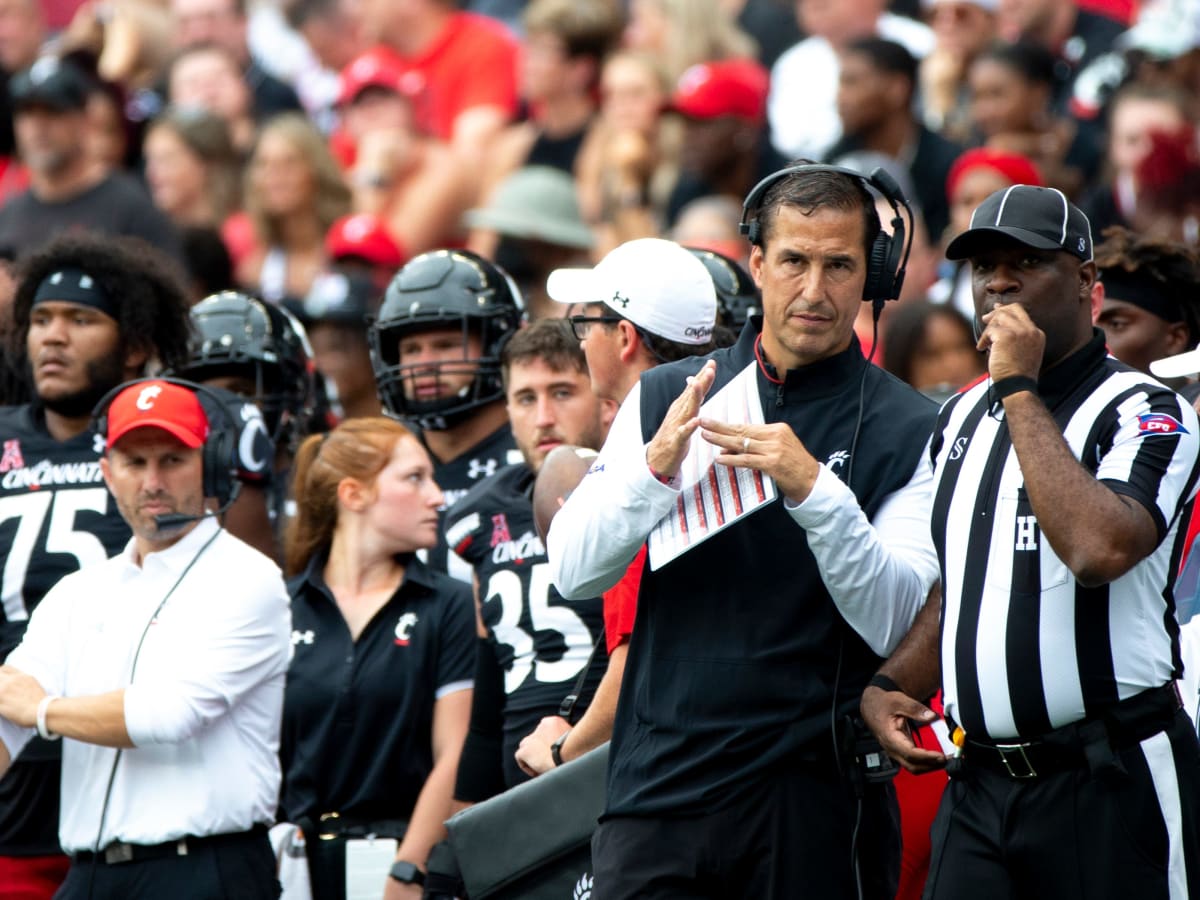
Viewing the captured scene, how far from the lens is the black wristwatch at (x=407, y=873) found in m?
5.84

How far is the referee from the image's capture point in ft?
13.5

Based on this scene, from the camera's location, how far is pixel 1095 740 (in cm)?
413

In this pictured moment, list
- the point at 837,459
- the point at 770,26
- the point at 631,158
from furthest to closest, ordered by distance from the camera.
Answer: the point at 770,26 < the point at 631,158 < the point at 837,459

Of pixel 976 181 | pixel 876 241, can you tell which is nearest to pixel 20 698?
pixel 876 241

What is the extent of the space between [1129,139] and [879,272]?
483cm

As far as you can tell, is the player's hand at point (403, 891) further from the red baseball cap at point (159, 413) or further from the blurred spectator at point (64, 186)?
the blurred spectator at point (64, 186)

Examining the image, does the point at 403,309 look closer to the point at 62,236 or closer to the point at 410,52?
the point at 62,236

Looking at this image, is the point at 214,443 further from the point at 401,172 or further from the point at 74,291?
the point at 401,172

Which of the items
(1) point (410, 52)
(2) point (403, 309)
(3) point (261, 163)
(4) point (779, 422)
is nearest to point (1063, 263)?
(4) point (779, 422)

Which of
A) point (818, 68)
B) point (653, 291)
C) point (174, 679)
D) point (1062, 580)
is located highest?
point (818, 68)

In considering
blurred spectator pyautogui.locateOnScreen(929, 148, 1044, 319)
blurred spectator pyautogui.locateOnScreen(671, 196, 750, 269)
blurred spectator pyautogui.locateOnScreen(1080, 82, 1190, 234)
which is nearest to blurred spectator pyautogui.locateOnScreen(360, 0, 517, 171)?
blurred spectator pyautogui.locateOnScreen(671, 196, 750, 269)

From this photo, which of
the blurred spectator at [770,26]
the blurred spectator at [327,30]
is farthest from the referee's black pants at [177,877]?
the blurred spectator at [327,30]

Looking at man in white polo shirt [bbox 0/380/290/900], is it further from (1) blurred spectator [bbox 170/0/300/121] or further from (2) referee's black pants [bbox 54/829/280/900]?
(1) blurred spectator [bbox 170/0/300/121]

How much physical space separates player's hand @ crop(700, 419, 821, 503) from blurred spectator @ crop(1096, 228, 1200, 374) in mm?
2007
